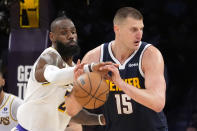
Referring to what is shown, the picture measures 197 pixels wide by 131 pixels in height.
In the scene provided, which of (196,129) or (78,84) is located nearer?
(78,84)

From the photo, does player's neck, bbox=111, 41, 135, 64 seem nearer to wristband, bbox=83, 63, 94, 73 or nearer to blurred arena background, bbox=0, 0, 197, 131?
wristband, bbox=83, 63, 94, 73

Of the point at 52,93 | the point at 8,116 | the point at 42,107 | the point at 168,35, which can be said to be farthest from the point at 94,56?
the point at 168,35

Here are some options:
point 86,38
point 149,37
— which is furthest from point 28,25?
point 149,37

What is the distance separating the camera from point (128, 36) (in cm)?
373

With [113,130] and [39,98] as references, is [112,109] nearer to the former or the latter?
[113,130]

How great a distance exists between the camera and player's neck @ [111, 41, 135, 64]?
3.86 m

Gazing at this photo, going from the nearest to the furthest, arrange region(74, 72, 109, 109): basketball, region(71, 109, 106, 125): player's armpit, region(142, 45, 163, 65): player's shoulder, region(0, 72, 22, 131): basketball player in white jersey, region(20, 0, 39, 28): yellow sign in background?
region(74, 72, 109, 109): basketball → region(142, 45, 163, 65): player's shoulder → region(71, 109, 106, 125): player's armpit → region(0, 72, 22, 131): basketball player in white jersey → region(20, 0, 39, 28): yellow sign in background

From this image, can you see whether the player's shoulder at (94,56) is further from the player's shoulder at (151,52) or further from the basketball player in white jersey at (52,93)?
the player's shoulder at (151,52)

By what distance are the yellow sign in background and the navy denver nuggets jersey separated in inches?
126

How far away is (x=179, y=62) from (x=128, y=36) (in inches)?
206

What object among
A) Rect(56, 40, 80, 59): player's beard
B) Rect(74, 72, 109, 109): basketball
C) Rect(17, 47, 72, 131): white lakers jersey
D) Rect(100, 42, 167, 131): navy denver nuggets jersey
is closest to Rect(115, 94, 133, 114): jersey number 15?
Rect(100, 42, 167, 131): navy denver nuggets jersey

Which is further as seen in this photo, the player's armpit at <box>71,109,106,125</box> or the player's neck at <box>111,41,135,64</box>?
the player's armpit at <box>71,109,106,125</box>

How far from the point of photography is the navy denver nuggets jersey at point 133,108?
3713 mm

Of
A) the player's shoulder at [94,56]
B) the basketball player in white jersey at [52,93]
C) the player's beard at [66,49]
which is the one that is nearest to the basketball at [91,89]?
the basketball player in white jersey at [52,93]
